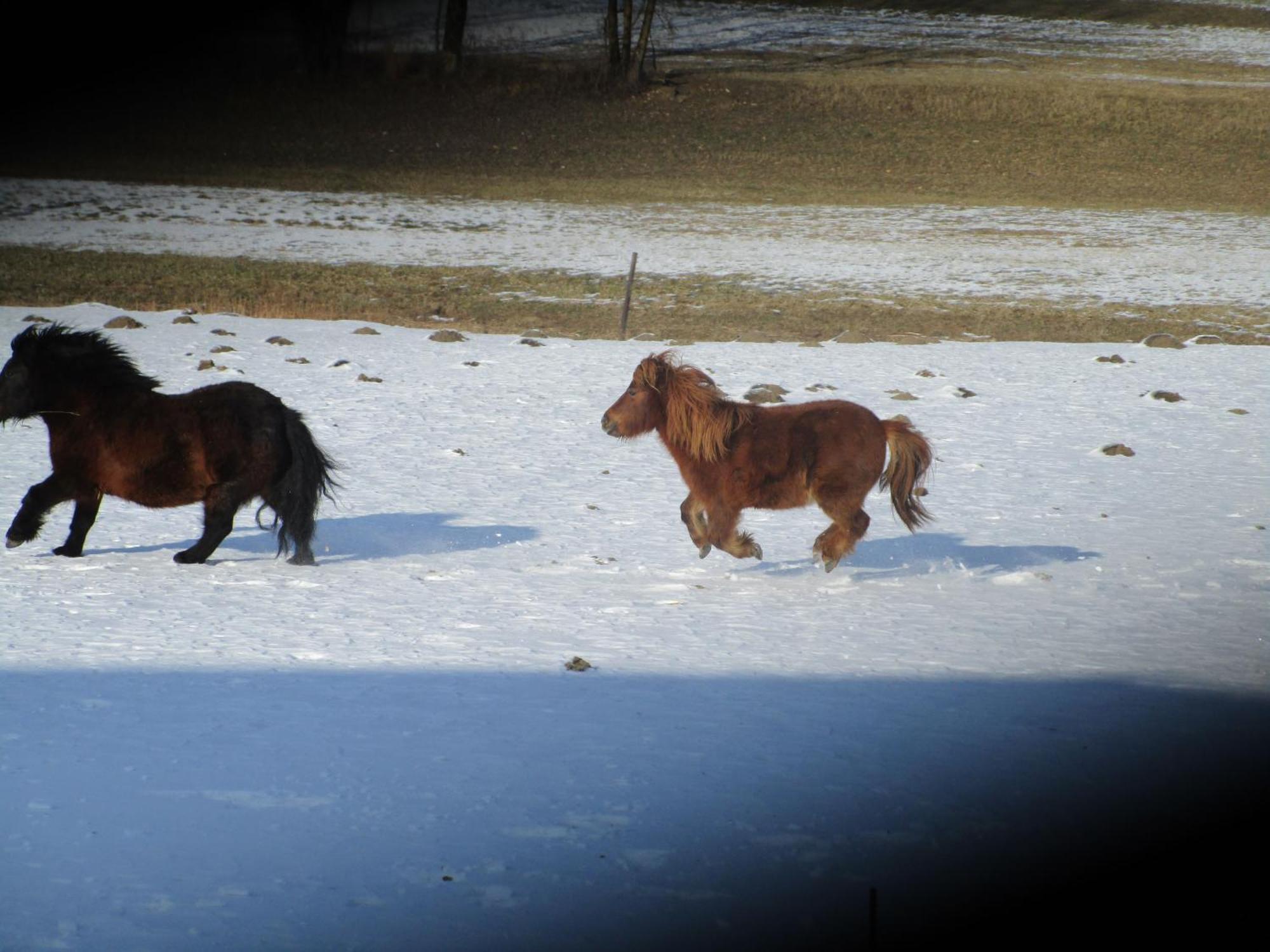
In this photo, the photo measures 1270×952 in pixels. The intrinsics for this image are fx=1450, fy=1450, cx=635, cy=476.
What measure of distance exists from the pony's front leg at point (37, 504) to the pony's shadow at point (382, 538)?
1.30 feet

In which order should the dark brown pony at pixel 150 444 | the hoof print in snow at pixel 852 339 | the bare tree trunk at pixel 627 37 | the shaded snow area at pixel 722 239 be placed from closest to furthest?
the dark brown pony at pixel 150 444
the hoof print in snow at pixel 852 339
the shaded snow area at pixel 722 239
the bare tree trunk at pixel 627 37

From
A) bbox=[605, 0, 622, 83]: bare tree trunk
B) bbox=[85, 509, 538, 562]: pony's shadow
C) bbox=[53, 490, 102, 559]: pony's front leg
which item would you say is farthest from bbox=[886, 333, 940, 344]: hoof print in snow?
bbox=[605, 0, 622, 83]: bare tree trunk

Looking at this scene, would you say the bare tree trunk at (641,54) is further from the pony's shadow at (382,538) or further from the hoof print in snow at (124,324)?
the pony's shadow at (382,538)

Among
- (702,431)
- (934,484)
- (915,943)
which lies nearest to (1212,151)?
(934,484)

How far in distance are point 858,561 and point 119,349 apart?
416 cm

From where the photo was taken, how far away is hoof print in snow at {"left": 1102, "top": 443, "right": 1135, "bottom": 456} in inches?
419

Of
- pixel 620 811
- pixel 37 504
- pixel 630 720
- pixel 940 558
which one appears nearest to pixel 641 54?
pixel 940 558

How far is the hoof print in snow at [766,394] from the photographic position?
39.7ft

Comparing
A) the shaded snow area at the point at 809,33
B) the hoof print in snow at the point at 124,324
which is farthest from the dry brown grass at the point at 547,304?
the shaded snow area at the point at 809,33

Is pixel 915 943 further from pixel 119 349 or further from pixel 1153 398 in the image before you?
pixel 1153 398

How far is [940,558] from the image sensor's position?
793 centimetres

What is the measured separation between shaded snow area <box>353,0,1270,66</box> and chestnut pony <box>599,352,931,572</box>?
155 ft

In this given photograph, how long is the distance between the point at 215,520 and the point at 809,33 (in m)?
59.2

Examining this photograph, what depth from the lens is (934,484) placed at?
31.8ft
